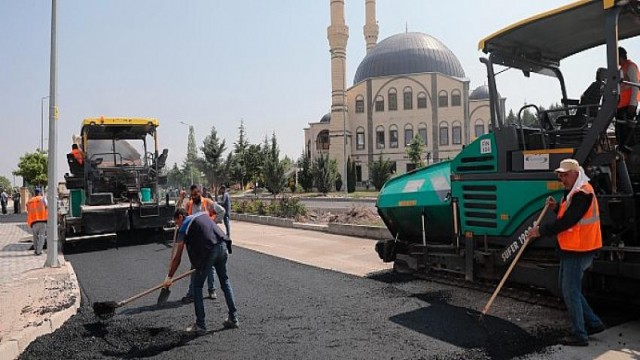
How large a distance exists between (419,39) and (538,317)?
57.0 metres

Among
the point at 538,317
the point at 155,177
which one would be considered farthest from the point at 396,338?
the point at 155,177

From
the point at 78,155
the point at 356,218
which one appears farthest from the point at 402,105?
the point at 78,155

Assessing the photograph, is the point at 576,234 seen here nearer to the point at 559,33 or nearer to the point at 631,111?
the point at 631,111

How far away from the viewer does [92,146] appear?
43.0 feet

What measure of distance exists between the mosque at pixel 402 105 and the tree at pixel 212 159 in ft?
64.2

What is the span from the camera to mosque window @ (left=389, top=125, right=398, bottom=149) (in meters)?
56.6

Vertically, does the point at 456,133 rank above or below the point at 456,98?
below

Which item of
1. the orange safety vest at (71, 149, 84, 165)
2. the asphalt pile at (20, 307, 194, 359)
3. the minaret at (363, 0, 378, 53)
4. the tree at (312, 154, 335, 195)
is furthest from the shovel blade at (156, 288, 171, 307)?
the minaret at (363, 0, 378, 53)

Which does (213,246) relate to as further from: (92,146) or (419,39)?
(419,39)

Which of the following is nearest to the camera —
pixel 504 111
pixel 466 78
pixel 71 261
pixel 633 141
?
pixel 633 141

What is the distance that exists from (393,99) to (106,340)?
5278 cm

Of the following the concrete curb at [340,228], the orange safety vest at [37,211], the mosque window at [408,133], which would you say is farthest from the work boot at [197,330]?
the mosque window at [408,133]

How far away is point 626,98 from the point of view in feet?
17.2

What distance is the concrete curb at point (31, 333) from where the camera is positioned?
4809 mm
